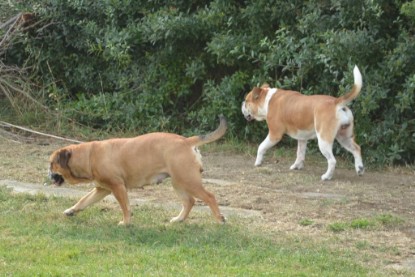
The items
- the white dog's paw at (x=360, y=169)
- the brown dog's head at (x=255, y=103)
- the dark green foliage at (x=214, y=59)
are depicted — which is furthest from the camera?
the brown dog's head at (x=255, y=103)

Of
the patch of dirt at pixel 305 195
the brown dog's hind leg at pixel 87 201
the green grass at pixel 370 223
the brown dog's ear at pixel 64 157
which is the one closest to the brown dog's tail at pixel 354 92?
the patch of dirt at pixel 305 195

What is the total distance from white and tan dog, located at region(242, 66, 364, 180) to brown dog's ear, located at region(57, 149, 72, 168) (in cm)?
393

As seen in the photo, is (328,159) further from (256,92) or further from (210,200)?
(210,200)

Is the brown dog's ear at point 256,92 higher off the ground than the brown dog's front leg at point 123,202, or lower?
higher

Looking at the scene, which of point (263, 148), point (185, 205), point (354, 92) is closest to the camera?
point (185, 205)

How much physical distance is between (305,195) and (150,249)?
3.15 m

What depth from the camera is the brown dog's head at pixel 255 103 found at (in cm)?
1272

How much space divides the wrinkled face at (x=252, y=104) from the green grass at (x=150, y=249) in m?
4.01

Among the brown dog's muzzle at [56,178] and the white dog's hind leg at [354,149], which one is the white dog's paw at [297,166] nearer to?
the white dog's hind leg at [354,149]

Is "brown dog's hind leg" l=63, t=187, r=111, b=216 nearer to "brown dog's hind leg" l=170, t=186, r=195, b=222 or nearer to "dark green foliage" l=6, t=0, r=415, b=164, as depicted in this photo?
"brown dog's hind leg" l=170, t=186, r=195, b=222

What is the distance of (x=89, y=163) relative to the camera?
342 inches

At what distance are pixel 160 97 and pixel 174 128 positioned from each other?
588 millimetres

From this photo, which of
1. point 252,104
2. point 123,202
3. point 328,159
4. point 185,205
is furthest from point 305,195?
point 252,104

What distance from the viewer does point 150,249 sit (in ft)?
24.7
